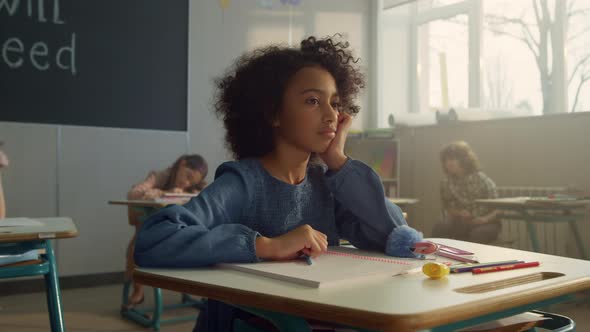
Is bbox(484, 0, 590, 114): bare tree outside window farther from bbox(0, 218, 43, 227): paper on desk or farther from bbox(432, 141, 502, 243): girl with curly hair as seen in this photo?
bbox(0, 218, 43, 227): paper on desk

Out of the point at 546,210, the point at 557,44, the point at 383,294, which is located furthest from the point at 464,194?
the point at 383,294

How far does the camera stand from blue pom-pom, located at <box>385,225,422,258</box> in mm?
1074

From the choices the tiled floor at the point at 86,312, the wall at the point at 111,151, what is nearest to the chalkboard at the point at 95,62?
the wall at the point at 111,151

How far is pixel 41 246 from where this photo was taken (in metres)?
1.72

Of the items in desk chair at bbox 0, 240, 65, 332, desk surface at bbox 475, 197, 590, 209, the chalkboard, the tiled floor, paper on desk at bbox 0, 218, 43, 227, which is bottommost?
the tiled floor

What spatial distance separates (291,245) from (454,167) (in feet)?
10.9

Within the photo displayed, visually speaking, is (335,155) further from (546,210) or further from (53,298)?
(546,210)

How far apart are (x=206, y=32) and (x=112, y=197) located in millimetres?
1581

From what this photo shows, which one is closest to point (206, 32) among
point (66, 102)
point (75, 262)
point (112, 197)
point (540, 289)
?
point (66, 102)

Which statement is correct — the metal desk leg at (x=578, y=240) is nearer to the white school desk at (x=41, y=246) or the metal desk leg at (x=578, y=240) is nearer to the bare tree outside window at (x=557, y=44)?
the bare tree outside window at (x=557, y=44)

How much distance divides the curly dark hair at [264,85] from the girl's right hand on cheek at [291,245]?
1.15ft

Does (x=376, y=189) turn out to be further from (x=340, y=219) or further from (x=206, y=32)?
(x=206, y=32)

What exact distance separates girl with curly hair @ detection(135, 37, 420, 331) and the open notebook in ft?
0.16

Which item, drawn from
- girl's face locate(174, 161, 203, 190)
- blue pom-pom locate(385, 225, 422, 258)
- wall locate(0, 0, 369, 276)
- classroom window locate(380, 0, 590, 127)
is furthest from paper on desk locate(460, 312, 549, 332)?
wall locate(0, 0, 369, 276)
